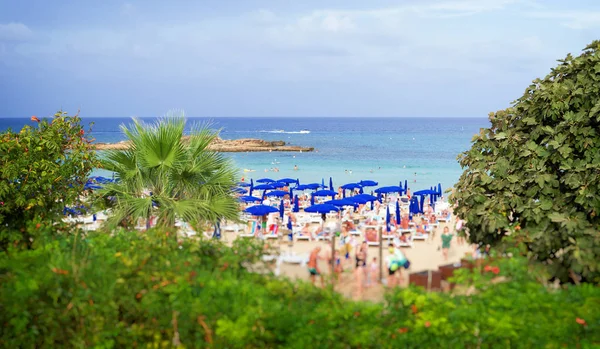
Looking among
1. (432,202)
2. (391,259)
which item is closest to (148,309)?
(391,259)

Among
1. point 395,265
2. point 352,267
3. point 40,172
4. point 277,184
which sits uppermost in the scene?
point 40,172

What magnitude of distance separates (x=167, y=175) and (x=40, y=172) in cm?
193

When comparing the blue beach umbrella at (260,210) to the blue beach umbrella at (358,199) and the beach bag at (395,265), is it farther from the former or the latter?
the beach bag at (395,265)

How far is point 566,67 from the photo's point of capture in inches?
346

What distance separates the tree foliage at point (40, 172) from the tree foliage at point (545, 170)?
18.7ft

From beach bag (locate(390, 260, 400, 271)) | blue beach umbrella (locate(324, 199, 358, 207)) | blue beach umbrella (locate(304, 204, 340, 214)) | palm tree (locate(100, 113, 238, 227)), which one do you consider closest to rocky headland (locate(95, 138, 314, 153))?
blue beach umbrella (locate(324, 199, 358, 207))

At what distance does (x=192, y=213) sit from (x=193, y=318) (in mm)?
3792

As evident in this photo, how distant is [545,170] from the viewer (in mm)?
8273

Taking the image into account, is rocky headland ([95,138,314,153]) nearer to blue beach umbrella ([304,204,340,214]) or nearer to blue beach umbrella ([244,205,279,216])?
blue beach umbrella ([304,204,340,214])

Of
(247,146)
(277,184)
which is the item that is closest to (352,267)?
(277,184)

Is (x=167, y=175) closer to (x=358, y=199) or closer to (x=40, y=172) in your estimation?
(x=40, y=172)

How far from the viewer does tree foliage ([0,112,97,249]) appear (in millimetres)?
7645

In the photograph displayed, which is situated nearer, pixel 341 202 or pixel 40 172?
pixel 40 172

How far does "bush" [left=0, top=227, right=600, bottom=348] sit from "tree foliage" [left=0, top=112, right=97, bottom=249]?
1815 mm
